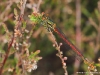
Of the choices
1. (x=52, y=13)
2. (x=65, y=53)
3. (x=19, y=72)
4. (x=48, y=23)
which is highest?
(x=52, y=13)

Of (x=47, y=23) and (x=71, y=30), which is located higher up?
(x=71, y=30)

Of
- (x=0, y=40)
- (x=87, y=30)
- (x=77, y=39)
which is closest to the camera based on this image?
(x=0, y=40)

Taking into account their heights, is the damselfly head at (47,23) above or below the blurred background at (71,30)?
below

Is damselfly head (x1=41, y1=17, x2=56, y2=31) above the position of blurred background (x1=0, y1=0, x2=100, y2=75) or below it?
below

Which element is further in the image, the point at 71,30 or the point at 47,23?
the point at 71,30

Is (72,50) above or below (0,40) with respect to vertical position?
below

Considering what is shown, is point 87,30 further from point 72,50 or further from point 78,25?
point 72,50

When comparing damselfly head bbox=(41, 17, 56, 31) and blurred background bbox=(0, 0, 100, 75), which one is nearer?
damselfly head bbox=(41, 17, 56, 31)

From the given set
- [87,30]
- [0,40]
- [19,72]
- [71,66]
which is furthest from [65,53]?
[19,72]

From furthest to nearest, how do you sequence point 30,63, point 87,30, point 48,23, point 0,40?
point 87,30
point 0,40
point 30,63
point 48,23

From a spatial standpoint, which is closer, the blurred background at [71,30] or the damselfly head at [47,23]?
the damselfly head at [47,23]

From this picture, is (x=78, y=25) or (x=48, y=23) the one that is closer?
(x=48, y=23)
